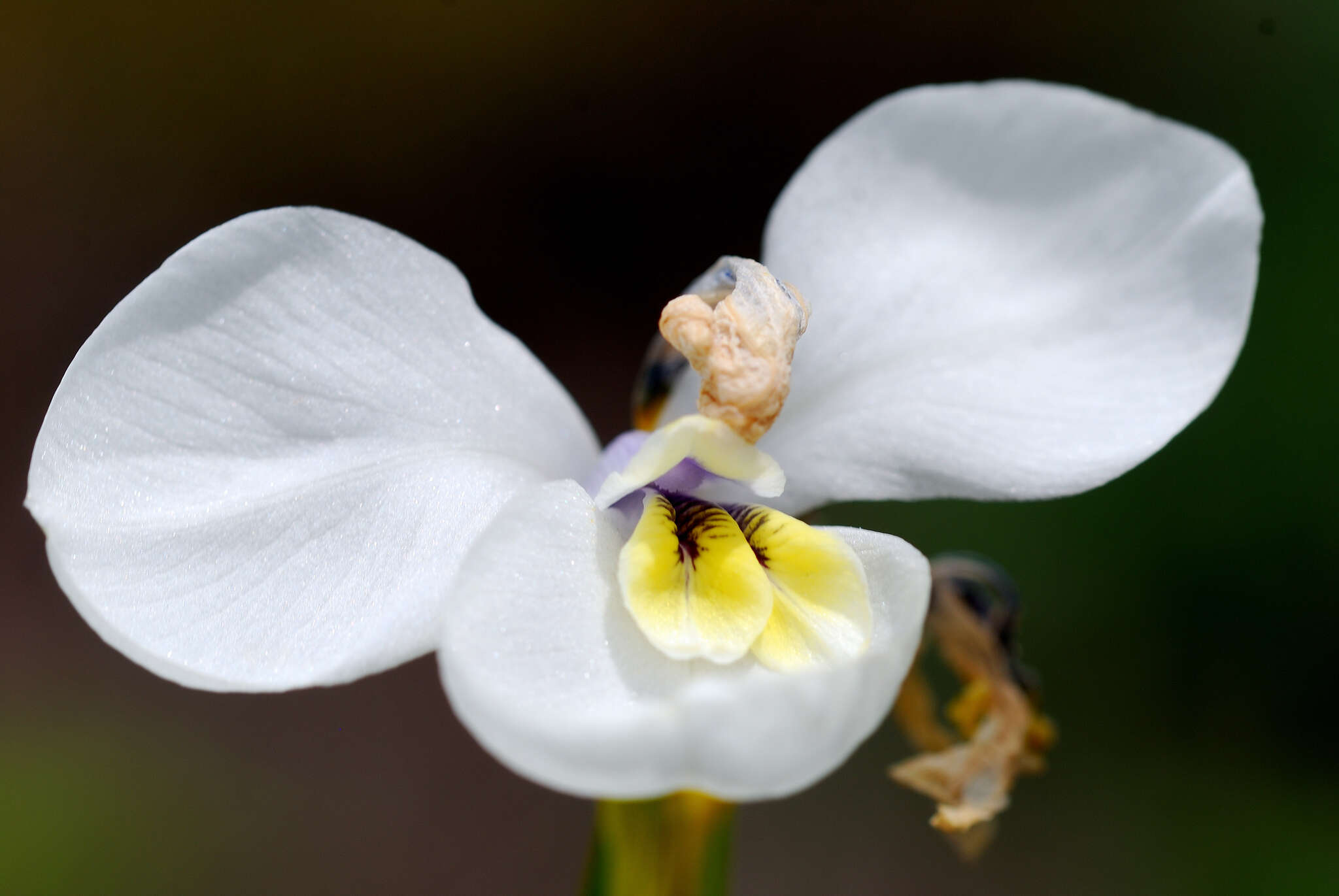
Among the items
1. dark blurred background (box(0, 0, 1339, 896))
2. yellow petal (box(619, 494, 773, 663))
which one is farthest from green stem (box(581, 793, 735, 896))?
dark blurred background (box(0, 0, 1339, 896))

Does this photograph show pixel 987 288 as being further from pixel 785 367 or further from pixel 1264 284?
pixel 1264 284

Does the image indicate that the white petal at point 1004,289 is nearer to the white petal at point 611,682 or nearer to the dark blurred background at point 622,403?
the white petal at point 611,682

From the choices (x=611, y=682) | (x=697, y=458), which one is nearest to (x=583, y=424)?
(x=697, y=458)

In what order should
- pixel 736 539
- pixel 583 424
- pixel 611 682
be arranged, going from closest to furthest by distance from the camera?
pixel 611 682 < pixel 736 539 < pixel 583 424

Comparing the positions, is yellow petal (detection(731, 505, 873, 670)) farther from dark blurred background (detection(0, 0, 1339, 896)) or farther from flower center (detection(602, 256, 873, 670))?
dark blurred background (detection(0, 0, 1339, 896))

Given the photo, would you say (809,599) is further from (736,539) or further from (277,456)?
(277,456)

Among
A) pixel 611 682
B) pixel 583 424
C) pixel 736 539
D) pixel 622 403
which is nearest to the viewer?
pixel 611 682

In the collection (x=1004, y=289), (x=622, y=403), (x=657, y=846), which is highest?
(x=1004, y=289)

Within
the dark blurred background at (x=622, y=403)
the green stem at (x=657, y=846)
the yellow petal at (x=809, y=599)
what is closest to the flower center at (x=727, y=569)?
the yellow petal at (x=809, y=599)
